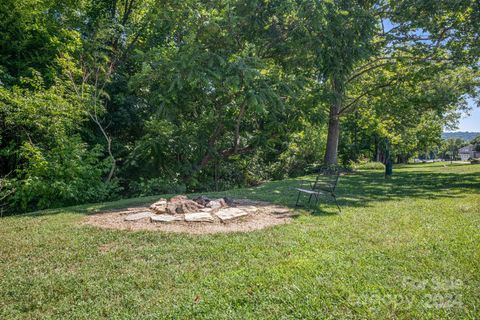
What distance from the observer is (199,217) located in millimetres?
5031

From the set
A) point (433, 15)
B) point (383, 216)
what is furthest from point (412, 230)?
point (433, 15)

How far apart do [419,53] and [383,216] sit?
33.4 feet

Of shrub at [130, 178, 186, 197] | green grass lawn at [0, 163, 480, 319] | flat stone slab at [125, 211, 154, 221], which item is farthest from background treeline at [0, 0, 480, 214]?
green grass lawn at [0, 163, 480, 319]

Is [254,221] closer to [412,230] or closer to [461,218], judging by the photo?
[412,230]

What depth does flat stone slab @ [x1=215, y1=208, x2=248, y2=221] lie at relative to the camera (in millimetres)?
5113

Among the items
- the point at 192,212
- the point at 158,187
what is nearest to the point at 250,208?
the point at 192,212

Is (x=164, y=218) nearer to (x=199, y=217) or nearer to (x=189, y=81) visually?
(x=199, y=217)

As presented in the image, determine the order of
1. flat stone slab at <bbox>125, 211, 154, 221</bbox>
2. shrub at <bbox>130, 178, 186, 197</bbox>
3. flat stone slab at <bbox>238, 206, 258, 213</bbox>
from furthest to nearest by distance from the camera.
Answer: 1. shrub at <bbox>130, 178, 186, 197</bbox>
2. flat stone slab at <bbox>238, 206, 258, 213</bbox>
3. flat stone slab at <bbox>125, 211, 154, 221</bbox>

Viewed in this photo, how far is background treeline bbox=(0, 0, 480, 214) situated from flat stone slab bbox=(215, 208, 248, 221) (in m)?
3.06

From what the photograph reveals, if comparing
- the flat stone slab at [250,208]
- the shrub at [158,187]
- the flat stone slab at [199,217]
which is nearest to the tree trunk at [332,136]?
the shrub at [158,187]

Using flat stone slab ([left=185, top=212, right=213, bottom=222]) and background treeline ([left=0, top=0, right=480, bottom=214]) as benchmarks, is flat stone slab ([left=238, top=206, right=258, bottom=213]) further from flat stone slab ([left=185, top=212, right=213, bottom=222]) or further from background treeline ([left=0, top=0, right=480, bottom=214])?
background treeline ([left=0, top=0, right=480, bottom=214])

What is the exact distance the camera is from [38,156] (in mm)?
6961

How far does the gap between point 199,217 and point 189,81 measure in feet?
13.8

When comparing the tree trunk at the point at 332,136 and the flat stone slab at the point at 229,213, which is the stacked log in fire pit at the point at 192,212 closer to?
the flat stone slab at the point at 229,213
